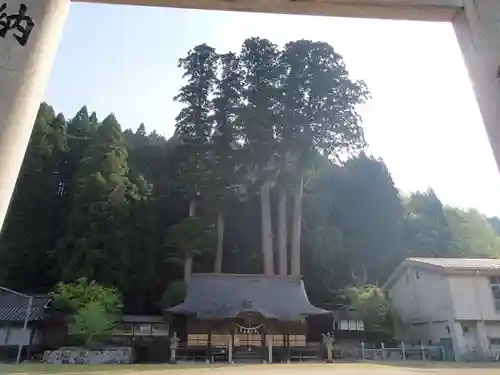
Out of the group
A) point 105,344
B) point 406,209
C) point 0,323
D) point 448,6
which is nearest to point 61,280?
point 0,323

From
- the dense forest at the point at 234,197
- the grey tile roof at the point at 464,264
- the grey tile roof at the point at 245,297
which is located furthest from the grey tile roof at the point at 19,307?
the grey tile roof at the point at 464,264

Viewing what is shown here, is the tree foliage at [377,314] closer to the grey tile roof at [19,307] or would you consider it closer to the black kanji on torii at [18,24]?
the grey tile roof at [19,307]

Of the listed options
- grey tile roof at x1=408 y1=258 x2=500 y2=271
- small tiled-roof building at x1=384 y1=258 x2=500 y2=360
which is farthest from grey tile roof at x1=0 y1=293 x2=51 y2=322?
grey tile roof at x1=408 y1=258 x2=500 y2=271

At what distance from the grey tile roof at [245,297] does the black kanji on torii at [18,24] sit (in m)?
9.23

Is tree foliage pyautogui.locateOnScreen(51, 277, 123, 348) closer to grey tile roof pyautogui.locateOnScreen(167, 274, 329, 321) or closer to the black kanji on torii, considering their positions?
grey tile roof pyautogui.locateOnScreen(167, 274, 329, 321)

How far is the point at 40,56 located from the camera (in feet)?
2.28

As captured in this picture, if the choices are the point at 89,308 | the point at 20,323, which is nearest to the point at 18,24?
the point at 89,308

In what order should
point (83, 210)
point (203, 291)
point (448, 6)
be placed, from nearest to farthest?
1. point (448, 6)
2. point (203, 291)
3. point (83, 210)

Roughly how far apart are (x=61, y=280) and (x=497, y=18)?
38.6ft

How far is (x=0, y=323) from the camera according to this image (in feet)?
31.2

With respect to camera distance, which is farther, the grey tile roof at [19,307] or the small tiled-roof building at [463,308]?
the grey tile roof at [19,307]

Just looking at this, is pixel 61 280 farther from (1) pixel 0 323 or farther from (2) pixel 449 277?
(2) pixel 449 277

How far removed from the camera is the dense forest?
1170cm

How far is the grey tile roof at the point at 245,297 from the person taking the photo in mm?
9703
